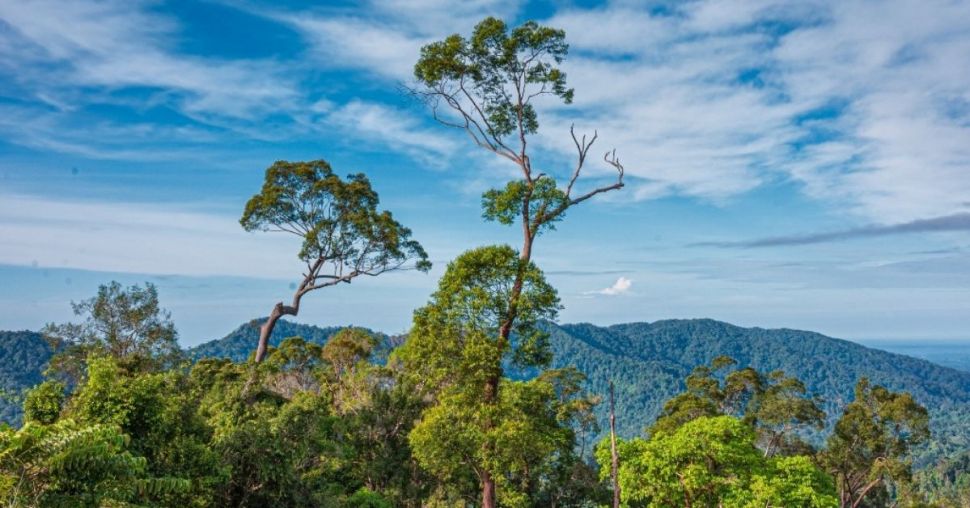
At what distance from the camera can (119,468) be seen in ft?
25.8

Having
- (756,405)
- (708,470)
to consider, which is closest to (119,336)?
(708,470)

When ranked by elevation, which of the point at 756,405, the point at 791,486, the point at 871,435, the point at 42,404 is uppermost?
the point at 42,404

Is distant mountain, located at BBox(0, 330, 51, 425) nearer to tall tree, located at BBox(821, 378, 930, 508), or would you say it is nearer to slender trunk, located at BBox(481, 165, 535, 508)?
slender trunk, located at BBox(481, 165, 535, 508)

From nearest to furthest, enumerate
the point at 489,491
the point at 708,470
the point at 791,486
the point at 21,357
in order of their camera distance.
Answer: the point at 489,491 → the point at 791,486 → the point at 708,470 → the point at 21,357

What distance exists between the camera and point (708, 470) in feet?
57.3

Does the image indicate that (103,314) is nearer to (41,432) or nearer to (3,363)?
(41,432)

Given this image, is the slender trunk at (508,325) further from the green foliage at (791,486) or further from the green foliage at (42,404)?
the green foliage at (42,404)

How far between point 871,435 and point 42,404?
1394 inches

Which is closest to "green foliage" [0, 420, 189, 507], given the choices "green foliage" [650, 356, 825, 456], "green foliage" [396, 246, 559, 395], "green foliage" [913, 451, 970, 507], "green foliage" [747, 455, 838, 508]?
"green foliage" [396, 246, 559, 395]

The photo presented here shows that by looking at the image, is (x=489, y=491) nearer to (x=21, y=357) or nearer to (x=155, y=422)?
(x=155, y=422)

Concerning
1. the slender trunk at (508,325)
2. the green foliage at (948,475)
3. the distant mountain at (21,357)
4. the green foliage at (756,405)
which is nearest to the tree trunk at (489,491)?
the slender trunk at (508,325)

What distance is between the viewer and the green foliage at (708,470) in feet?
55.2

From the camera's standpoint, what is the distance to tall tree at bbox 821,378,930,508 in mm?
31547

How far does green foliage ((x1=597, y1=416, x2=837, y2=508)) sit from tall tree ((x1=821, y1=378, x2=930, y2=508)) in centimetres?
1741
